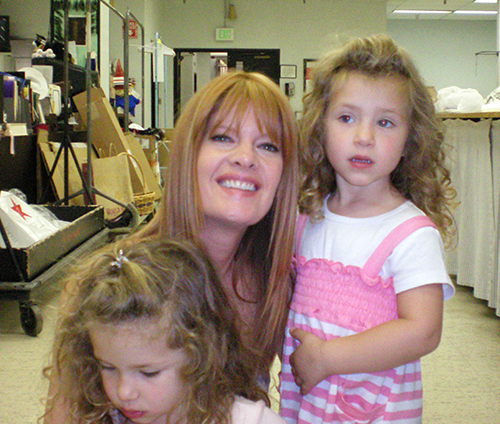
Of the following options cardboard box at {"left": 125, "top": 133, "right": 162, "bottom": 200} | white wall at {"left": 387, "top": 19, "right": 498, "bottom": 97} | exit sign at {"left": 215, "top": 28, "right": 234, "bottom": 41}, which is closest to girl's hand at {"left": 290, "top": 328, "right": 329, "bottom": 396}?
cardboard box at {"left": 125, "top": 133, "right": 162, "bottom": 200}

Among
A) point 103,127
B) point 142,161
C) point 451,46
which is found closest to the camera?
point 103,127

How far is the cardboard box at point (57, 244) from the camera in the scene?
2.43m

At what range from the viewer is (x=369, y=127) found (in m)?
1.12

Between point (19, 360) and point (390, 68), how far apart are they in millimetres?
1957

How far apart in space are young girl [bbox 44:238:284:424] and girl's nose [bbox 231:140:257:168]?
214 millimetres

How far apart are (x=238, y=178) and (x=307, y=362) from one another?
42 centimetres

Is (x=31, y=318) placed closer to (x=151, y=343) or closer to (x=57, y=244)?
(x=57, y=244)

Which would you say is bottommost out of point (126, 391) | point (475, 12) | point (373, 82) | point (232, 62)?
point (126, 391)

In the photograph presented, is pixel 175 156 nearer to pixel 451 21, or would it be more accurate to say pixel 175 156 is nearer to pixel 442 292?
pixel 442 292

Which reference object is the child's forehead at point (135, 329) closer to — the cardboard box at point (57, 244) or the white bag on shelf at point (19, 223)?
the cardboard box at point (57, 244)

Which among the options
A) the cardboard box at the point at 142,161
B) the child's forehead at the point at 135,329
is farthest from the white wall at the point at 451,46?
the child's forehead at the point at 135,329

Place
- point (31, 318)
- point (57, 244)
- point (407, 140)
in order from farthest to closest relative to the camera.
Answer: point (57, 244), point (31, 318), point (407, 140)

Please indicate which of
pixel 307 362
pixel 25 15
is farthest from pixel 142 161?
pixel 307 362

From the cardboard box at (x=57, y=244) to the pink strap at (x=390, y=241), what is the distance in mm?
1846
